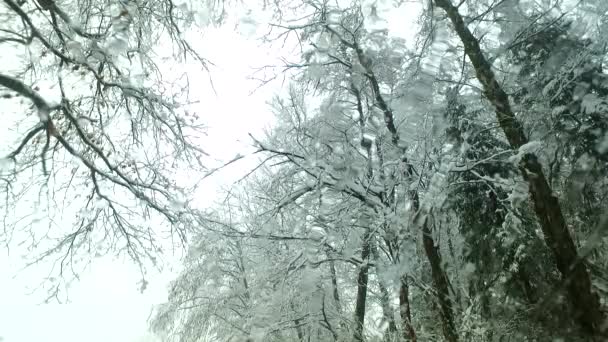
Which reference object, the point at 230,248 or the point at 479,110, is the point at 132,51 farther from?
the point at 230,248

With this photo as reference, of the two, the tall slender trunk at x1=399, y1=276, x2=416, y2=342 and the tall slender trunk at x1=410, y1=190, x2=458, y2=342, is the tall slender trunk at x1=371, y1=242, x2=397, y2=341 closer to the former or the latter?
the tall slender trunk at x1=399, y1=276, x2=416, y2=342

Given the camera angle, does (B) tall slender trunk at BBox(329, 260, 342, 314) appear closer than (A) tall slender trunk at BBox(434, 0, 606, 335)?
No

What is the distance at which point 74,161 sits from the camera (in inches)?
222

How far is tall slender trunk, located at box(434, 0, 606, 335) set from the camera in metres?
5.39

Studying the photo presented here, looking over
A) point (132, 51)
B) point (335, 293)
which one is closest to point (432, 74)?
point (132, 51)

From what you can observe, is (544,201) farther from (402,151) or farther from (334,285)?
(334,285)

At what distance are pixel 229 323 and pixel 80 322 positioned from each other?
94.6 metres

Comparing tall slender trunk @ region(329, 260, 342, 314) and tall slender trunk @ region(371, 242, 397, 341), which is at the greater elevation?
tall slender trunk @ region(329, 260, 342, 314)

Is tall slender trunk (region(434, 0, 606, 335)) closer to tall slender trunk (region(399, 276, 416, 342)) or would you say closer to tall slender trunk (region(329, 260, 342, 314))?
tall slender trunk (region(399, 276, 416, 342))

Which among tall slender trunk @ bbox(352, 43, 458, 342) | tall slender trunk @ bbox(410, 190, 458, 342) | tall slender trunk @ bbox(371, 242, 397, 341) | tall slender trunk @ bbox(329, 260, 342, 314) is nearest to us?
tall slender trunk @ bbox(352, 43, 458, 342)

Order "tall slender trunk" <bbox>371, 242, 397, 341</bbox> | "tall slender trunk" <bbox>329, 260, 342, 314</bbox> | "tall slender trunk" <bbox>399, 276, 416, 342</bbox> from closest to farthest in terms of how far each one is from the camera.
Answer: "tall slender trunk" <bbox>399, 276, 416, 342</bbox>, "tall slender trunk" <bbox>371, 242, 397, 341</bbox>, "tall slender trunk" <bbox>329, 260, 342, 314</bbox>

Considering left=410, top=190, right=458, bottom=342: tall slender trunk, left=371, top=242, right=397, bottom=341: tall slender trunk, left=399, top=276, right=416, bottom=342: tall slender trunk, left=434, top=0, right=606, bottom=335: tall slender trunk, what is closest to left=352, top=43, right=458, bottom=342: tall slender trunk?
left=410, top=190, right=458, bottom=342: tall slender trunk

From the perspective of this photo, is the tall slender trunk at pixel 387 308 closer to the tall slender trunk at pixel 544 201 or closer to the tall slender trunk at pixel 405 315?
the tall slender trunk at pixel 405 315

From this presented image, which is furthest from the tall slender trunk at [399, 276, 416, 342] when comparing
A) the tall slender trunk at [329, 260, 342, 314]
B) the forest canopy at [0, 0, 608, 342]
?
the tall slender trunk at [329, 260, 342, 314]
